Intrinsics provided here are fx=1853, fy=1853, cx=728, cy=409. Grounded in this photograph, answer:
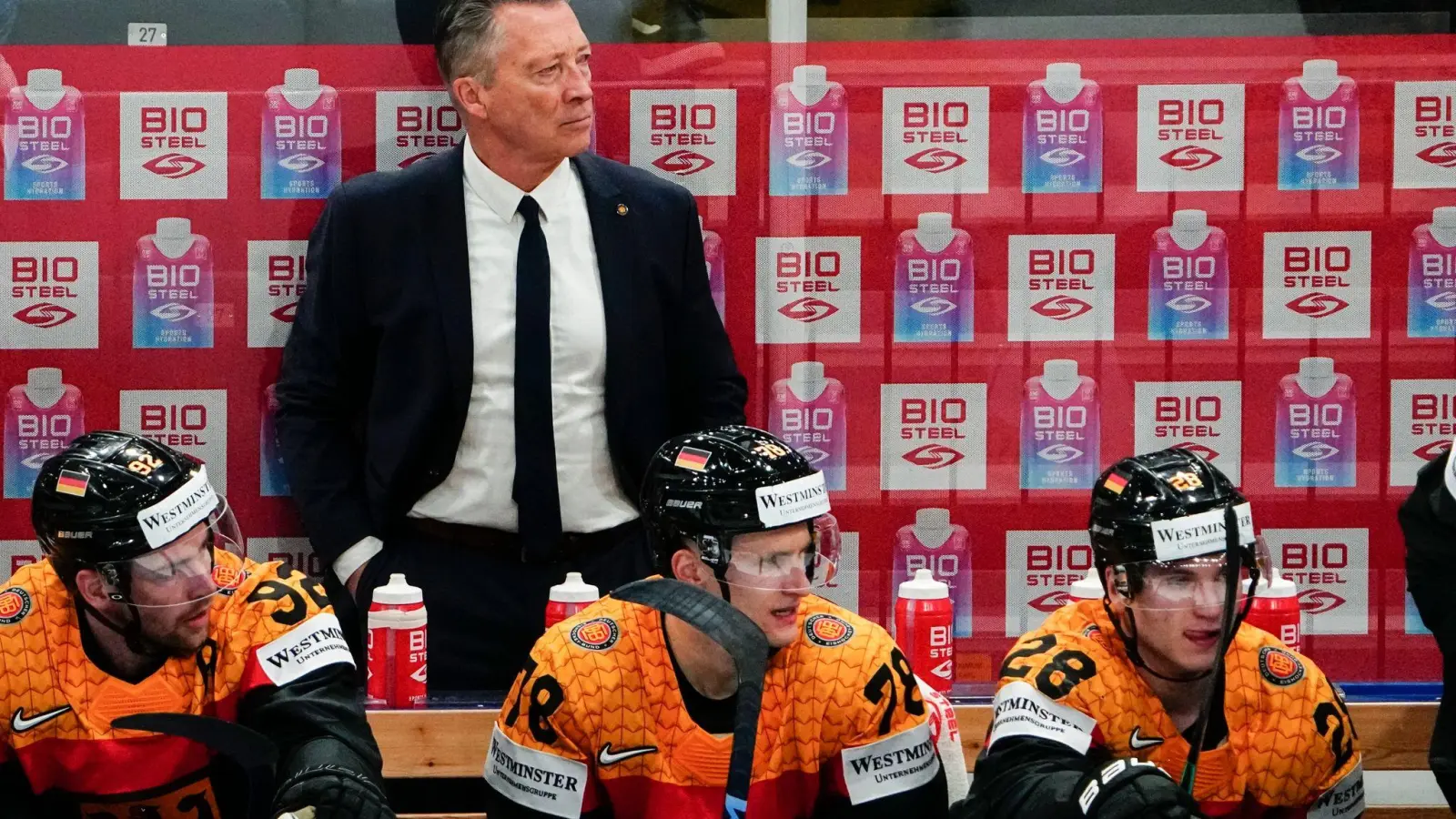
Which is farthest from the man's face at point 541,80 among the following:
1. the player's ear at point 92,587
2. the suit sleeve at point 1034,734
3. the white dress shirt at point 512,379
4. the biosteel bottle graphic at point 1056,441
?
the suit sleeve at point 1034,734

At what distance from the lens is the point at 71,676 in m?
2.46

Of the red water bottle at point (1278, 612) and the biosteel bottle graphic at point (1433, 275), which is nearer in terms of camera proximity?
the red water bottle at point (1278, 612)

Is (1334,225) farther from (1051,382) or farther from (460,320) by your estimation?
(460,320)

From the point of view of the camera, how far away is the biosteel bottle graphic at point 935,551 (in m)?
3.60

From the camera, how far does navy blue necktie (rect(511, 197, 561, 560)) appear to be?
3.23m

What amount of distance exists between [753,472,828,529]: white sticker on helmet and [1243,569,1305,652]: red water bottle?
3.13ft

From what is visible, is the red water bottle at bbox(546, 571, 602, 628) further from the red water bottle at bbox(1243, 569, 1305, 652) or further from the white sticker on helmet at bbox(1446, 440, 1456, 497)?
the white sticker on helmet at bbox(1446, 440, 1456, 497)

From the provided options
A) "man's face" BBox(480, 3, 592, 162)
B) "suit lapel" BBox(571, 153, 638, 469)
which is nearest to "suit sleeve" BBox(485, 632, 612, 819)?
"suit lapel" BBox(571, 153, 638, 469)

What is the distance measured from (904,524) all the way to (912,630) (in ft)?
1.66

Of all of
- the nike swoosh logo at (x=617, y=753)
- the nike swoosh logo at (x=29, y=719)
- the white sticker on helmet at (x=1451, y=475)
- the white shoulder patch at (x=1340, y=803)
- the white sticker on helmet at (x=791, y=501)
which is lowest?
the white shoulder patch at (x=1340, y=803)

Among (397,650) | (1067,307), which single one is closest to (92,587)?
(397,650)

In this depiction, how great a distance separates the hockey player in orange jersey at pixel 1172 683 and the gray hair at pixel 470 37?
1.32 meters

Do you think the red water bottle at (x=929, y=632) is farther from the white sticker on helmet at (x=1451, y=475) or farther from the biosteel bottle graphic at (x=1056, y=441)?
the white sticker on helmet at (x=1451, y=475)

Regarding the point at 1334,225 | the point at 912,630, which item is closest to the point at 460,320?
the point at 912,630
